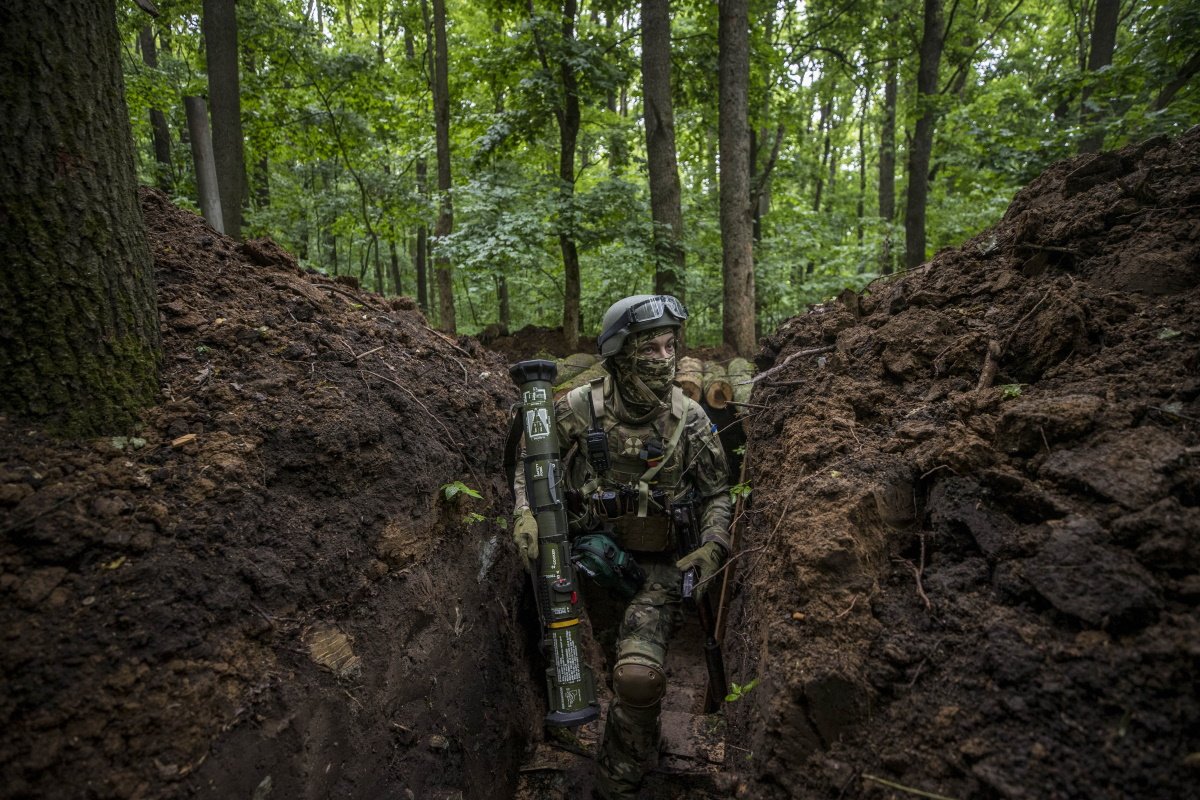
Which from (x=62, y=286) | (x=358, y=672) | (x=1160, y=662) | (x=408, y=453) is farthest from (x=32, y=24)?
(x=1160, y=662)

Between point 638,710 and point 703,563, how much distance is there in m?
0.92

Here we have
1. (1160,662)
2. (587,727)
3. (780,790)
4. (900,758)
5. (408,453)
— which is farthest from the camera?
(587,727)

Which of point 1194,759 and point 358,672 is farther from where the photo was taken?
point 358,672

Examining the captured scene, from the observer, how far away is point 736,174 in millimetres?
7449

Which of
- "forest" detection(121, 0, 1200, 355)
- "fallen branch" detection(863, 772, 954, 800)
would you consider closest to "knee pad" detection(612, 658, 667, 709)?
"fallen branch" detection(863, 772, 954, 800)

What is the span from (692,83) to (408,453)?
891 centimetres

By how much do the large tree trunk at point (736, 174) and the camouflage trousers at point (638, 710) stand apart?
14.7 feet

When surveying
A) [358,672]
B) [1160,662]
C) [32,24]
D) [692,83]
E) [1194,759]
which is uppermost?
[692,83]

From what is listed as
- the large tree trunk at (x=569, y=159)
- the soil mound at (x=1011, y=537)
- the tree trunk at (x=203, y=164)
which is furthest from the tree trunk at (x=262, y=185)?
the soil mound at (x=1011, y=537)

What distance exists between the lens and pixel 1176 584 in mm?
1430

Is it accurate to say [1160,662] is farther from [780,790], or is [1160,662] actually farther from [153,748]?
[153,748]

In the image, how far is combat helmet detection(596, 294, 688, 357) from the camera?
12.5 feet

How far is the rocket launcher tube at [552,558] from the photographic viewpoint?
305 centimetres

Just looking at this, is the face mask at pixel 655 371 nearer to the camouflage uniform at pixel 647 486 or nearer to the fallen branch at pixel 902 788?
the camouflage uniform at pixel 647 486
